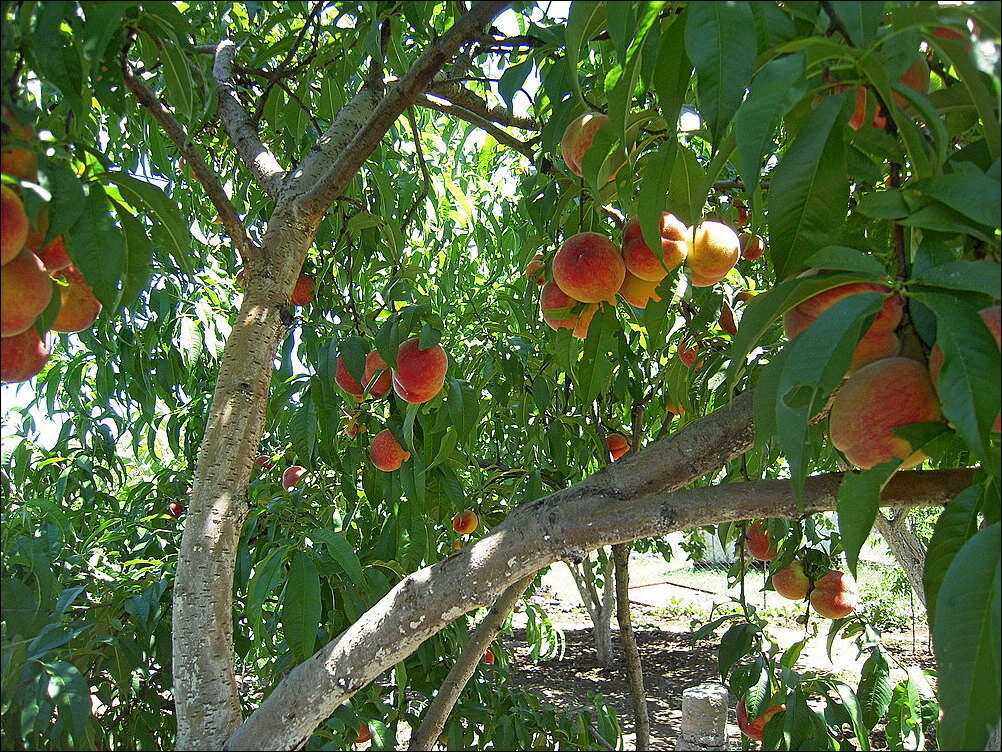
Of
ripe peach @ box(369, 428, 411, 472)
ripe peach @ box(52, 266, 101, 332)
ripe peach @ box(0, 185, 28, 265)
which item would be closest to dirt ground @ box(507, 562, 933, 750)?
ripe peach @ box(369, 428, 411, 472)

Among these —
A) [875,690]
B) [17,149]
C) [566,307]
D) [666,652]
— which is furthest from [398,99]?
[666,652]

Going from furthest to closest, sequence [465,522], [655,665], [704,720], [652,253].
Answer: [655,665]
[465,522]
[704,720]
[652,253]

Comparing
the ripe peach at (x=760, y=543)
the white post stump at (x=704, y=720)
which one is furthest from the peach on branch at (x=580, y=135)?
the white post stump at (x=704, y=720)

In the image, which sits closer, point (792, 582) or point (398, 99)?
point (398, 99)

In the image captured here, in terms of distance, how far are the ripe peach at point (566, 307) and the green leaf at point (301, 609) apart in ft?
1.80

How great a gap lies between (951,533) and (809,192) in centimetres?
31

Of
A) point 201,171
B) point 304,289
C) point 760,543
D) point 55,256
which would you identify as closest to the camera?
point 55,256

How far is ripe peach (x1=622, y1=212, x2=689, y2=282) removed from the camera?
3.81 feet

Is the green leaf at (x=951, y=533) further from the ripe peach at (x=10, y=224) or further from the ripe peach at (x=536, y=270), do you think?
the ripe peach at (x=536, y=270)

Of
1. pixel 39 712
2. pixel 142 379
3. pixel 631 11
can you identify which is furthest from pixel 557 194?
pixel 142 379

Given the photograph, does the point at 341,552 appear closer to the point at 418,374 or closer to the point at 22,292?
the point at 418,374

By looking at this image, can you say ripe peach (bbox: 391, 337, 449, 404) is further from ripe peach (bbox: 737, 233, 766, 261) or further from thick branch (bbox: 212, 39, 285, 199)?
ripe peach (bbox: 737, 233, 766, 261)

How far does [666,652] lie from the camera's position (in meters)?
6.60

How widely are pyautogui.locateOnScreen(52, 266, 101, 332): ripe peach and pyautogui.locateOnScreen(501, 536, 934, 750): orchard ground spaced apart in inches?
113
